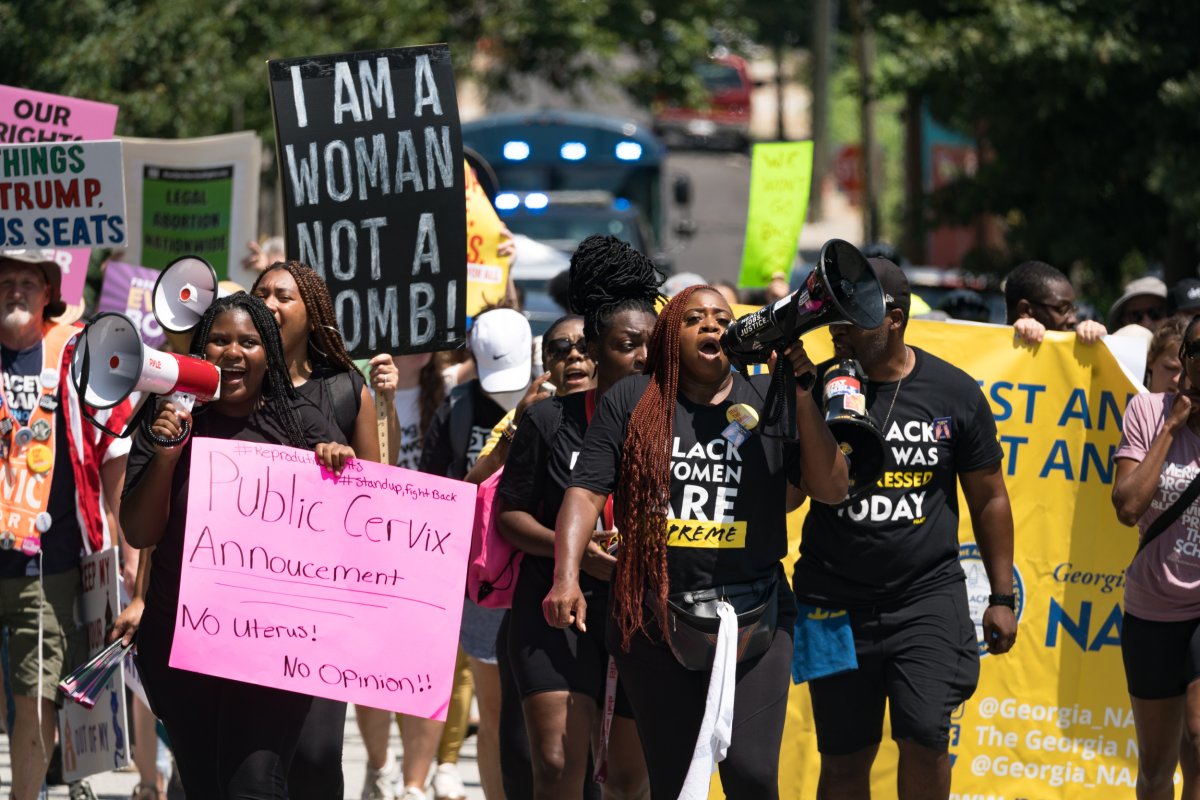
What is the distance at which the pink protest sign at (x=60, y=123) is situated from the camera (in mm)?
7711

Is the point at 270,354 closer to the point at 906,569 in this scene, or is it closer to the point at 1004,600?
the point at 906,569

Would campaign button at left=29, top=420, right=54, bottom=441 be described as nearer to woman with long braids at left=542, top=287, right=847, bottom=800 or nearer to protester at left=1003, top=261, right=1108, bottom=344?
woman with long braids at left=542, top=287, right=847, bottom=800

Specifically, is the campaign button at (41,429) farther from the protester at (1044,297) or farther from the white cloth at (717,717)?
the protester at (1044,297)

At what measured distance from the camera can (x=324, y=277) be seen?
617cm

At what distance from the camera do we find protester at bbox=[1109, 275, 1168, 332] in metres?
8.02

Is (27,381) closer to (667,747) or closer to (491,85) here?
(667,747)

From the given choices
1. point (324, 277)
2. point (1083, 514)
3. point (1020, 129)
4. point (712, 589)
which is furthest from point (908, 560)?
point (1020, 129)

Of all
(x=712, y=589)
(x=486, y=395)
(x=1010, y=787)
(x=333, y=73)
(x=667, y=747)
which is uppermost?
(x=333, y=73)

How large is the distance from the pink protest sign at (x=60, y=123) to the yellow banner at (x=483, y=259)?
153cm

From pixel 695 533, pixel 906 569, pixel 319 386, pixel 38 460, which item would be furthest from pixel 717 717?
pixel 38 460

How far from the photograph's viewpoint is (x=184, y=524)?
5043 millimetres

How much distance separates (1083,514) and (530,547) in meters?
2.40

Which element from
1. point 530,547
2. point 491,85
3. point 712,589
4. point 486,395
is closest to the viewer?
point 712,589

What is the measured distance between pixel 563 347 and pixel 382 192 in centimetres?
77
